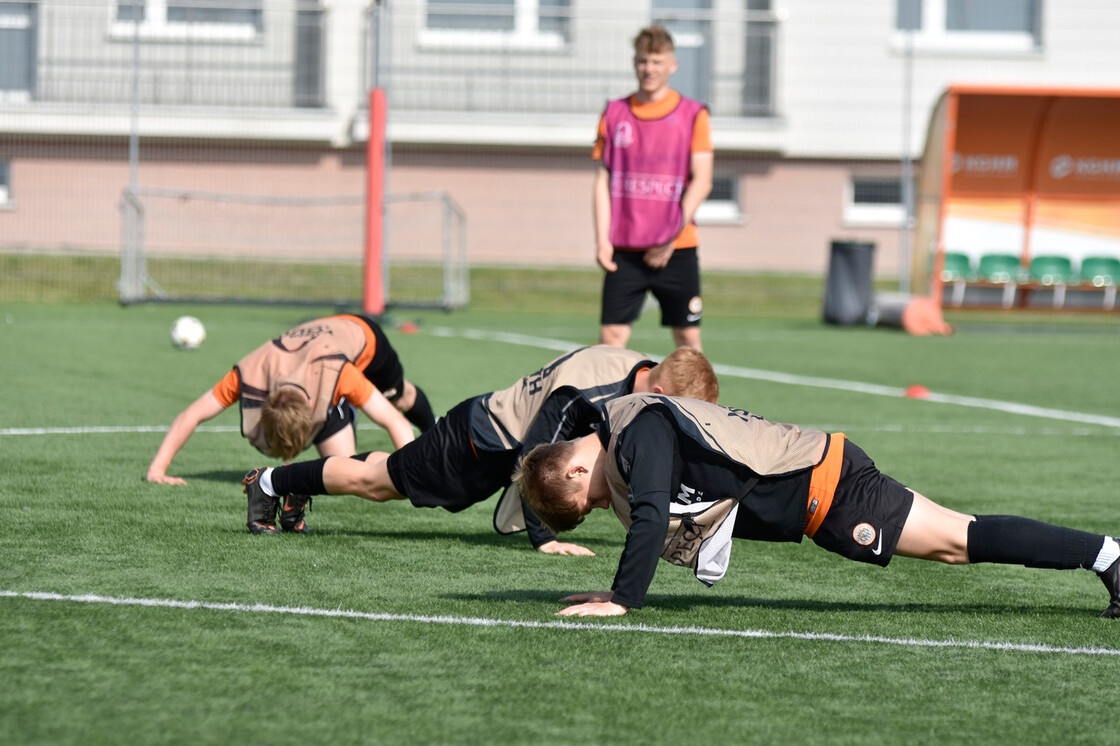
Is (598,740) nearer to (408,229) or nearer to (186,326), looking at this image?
(186,326)

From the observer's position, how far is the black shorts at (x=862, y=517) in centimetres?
433

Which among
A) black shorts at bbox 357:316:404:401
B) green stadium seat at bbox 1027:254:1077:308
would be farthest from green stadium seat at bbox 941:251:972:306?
black shorts at bbox 357:316:404:401

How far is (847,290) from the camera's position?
18.6m

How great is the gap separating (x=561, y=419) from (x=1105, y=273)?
17.6 metres

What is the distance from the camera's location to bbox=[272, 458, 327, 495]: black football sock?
5379 millimetres

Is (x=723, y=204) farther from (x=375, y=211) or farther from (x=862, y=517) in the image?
(x=862, y=517)

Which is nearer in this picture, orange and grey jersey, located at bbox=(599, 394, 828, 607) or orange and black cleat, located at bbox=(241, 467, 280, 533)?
orange and grey jersey, located at bbox=(599, 394, 828, 607)

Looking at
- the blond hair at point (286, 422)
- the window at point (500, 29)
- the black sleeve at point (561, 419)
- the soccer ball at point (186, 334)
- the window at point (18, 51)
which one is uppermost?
the window at point (500, 29)

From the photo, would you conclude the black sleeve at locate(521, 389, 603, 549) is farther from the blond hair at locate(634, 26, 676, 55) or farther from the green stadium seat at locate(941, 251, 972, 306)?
the green stadium seat at locate(941, 251, 972, 306)

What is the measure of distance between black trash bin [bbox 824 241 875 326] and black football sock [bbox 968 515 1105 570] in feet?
46.2

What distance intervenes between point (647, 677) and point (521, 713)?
0.46 m

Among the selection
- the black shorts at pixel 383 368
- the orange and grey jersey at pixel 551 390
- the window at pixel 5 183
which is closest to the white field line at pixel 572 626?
the orange and grey jersey at pixel 551 390

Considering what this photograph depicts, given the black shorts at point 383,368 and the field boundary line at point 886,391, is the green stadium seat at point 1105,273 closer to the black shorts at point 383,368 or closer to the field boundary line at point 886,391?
the field boundary line at point 886,391

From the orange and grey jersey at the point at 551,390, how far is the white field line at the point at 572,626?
101cm
